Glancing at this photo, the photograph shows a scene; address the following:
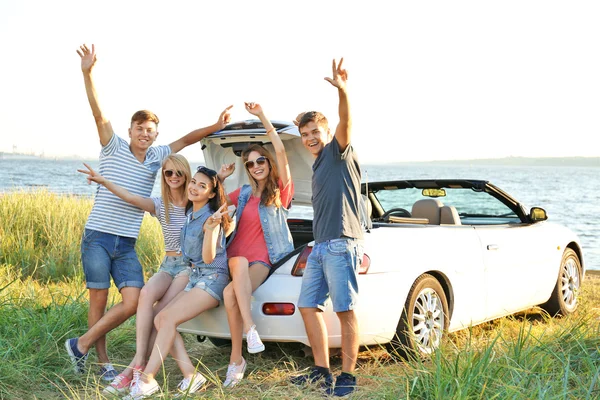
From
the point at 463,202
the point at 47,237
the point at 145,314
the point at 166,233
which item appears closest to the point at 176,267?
the point at 166,233

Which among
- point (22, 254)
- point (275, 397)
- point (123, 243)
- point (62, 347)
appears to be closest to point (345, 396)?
point (275, 397)

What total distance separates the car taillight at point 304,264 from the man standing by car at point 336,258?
0.43 feet

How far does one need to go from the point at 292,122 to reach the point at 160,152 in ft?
3.46

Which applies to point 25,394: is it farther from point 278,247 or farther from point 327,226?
point 327,226

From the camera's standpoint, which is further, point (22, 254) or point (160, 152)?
point (22, 254)

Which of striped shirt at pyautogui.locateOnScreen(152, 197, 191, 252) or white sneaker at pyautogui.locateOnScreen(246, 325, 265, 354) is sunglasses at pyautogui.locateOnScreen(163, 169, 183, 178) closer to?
striped shirt at pyautogui.locateOnScreen(152, 197, 191, 252)

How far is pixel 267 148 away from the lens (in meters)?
5.99

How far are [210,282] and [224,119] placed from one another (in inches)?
60.1

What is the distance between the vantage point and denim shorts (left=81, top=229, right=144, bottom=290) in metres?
5.48

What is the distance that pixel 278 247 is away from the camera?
5.18m

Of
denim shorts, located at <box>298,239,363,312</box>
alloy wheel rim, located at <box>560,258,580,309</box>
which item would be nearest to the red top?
denim shorts, located at <box>298,239,363,312</box>

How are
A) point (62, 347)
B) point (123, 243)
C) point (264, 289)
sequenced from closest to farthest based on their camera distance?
point (264, 289) < point (123, 243) < point (62, 347)

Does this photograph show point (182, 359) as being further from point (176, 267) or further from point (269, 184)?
point (269, 184)

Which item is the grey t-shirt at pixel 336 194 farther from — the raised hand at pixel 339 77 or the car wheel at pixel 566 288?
the car wheel at pixel 566 288
